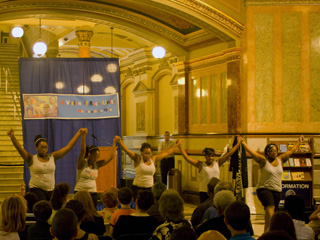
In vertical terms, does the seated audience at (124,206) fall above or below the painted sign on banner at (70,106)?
below

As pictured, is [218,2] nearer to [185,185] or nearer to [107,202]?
[185,185]

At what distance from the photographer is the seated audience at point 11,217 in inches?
163

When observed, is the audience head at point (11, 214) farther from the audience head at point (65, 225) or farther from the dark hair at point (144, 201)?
the dark hair at point (144, 201)

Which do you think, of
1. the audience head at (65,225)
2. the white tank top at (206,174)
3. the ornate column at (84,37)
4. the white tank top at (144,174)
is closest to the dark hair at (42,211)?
the audience head at (65,225)

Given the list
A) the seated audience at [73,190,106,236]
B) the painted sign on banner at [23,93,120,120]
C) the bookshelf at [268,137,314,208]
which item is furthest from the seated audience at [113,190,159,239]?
the painted sign on banner at [23,93,120,120]

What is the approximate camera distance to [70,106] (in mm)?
10742

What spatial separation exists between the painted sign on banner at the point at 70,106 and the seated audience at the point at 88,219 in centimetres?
595

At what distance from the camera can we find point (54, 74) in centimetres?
1094

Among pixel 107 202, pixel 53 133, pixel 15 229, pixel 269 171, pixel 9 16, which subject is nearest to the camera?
pixel 15 229

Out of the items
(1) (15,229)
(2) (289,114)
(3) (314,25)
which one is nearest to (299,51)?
(3) (314,25)

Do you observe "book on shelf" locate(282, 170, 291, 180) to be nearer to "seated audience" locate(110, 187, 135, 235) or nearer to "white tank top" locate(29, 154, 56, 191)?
"white tank top" locate(29, 154, 56, 191)

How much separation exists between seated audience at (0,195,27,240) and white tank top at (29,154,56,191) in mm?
2954

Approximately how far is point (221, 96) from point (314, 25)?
248 centimetres

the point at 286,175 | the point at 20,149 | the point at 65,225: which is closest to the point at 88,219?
the point at 65,225
